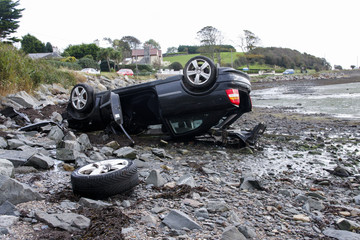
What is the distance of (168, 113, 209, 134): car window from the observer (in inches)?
272

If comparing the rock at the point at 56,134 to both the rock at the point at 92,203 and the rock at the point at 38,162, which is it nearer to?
the rock at the point at 38,162

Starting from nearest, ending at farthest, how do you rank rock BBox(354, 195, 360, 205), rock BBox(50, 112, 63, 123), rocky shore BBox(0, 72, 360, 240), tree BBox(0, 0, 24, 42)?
rocky shore BBox(0, 72, 360, 240), rock BBox(354, 195, 360, 205), rock BBox(50, 112, 63, 123), tree BBox(0, 0, 24, 42)

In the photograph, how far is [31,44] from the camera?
7506cm

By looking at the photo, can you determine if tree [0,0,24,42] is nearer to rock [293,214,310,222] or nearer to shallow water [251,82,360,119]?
shallow water [251,82,360,119]

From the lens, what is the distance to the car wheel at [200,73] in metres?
6.44

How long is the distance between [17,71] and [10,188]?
33.8 ft

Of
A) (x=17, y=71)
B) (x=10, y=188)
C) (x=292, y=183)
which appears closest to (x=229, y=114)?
(x=292, y=183)

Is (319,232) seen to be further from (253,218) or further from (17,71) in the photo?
(17,71)

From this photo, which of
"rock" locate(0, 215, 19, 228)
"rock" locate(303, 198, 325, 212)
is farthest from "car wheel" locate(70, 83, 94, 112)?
"rock" locate(303, 198, 325, 212)

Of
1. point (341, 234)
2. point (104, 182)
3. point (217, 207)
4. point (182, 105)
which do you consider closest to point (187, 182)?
point (217, 207)

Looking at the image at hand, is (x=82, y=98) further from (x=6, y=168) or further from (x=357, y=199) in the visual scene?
(x=357, y=199)

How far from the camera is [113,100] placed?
23.3 ft

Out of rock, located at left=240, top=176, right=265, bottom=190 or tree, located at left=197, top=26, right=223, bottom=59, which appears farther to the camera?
tree, located at left=197, top=26, right=223, bottom=59

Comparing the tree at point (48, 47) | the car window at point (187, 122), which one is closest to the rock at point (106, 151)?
the car window at point (187, 122)
